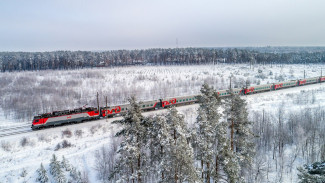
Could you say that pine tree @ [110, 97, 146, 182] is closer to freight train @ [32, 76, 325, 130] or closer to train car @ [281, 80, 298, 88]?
freight train @ [32, 76, 325, 130]

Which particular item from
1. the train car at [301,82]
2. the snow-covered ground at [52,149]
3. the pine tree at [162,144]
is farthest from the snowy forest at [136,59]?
the pine tree at [162,144]

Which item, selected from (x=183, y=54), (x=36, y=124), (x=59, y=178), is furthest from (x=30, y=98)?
(x=183, y=54)

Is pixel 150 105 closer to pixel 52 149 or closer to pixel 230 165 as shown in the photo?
pixel 52 149

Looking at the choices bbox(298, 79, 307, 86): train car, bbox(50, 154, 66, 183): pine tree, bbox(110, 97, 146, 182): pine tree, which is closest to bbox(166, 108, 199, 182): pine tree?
bbox(110, 97, 146, 182): pine tree

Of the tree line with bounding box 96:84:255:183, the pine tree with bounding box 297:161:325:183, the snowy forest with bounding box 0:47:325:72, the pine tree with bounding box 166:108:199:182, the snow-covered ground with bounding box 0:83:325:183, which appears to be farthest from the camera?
the snowy forest with bounding box 0:47:325:72

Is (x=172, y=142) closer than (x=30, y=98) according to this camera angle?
Yes

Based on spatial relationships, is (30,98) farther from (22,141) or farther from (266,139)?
(266,139)
